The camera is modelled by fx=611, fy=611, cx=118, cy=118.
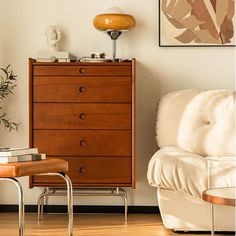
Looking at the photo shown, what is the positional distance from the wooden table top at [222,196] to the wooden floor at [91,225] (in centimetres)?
92

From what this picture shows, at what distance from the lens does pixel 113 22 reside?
4234 mm

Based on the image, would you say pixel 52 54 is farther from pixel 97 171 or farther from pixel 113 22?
pixel 97 171

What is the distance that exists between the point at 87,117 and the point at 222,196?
157 centimetres

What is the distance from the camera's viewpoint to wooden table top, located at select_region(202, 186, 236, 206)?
8.88 ft

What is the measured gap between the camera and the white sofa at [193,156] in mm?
3609

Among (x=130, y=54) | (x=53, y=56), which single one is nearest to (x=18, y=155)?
(x=53, y=56)

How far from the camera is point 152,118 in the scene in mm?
4551

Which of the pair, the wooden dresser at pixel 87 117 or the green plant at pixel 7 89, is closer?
the wooden dresser at pixel 87 117

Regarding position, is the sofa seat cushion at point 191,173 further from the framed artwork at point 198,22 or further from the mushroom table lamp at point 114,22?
the framed artwork at point 198,22

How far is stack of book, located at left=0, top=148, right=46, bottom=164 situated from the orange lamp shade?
1.27 meters

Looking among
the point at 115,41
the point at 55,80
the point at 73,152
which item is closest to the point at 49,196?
the point at 73,152

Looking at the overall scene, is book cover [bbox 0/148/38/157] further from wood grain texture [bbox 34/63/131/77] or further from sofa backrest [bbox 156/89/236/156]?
sofa backrest [bbox 156/89/236/156]

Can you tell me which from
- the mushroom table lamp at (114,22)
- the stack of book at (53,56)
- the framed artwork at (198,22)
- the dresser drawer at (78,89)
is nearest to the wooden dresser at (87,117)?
the dresser drawer at (78,89)

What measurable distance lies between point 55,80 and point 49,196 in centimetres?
94
